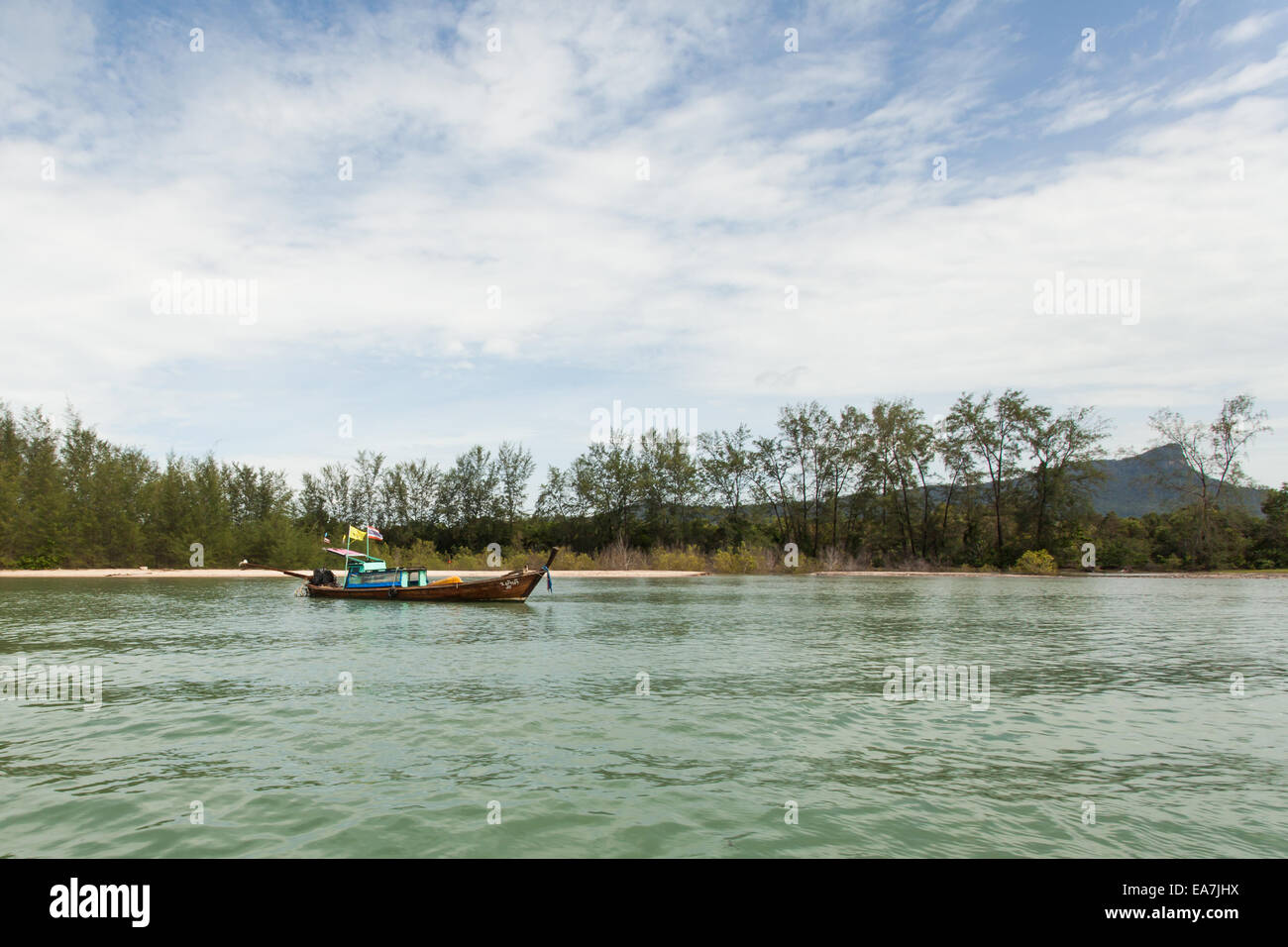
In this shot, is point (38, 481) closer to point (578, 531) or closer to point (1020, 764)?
point (578, 531)

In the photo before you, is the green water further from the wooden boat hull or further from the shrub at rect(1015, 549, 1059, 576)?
the shrub at rect(1015, 549, 1059, 576)

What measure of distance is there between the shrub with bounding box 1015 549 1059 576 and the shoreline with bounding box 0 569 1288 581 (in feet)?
2.64

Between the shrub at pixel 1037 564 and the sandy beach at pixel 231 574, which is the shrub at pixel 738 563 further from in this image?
the shrub at pixel 1037 564

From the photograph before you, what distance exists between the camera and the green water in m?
6.91

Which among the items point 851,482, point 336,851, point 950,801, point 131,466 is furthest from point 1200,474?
point 131,466

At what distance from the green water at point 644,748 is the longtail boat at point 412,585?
11.0 metres

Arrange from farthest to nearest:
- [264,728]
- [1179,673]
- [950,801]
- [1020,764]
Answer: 1. [1179,673]
2. [264,728]
3. [1020,764]
4. [950,801]

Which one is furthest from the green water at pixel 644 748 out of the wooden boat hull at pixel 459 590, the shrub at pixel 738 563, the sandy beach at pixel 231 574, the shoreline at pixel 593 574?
the shrub at pixel 738 563

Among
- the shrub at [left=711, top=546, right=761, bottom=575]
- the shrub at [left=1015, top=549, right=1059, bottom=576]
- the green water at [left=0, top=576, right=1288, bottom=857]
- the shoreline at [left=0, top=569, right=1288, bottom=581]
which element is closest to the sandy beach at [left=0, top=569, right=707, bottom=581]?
the shoreline at [left=0, top=569, right=1288, bottom=581]

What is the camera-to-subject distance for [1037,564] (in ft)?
198

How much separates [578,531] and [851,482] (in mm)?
26781

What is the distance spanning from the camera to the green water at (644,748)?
6910 millimetres

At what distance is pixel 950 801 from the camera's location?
7.72 metres

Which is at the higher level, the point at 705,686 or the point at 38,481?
the point at 38,481
